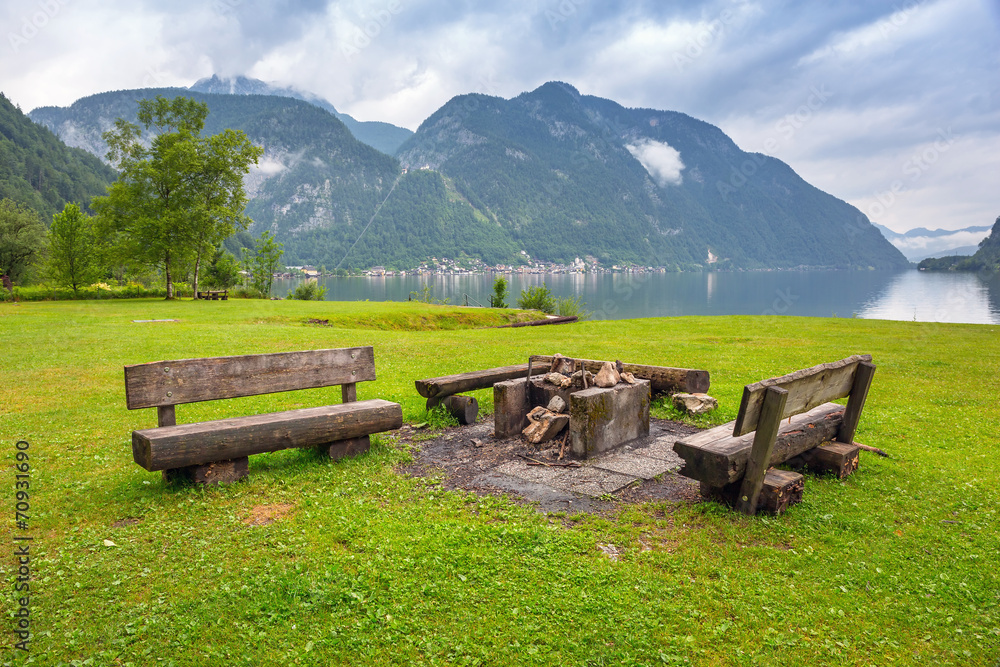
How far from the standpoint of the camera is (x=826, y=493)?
5.53 metres

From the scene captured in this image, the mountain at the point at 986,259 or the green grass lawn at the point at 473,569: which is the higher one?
the mountain at the point at 986,259

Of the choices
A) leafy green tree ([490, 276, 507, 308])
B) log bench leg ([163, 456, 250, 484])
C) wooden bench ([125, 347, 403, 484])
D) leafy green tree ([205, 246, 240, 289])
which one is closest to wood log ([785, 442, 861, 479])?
wooden bench ([125, 347, 403, 484])

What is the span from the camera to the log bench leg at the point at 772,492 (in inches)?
193

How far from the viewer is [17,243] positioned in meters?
55.4

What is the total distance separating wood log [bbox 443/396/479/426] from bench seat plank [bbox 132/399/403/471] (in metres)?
1.87

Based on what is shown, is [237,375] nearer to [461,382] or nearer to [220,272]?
[461,382]

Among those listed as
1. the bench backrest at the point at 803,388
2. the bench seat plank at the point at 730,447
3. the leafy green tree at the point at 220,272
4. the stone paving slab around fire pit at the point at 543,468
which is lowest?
the stone paving slab around fire pit at the point at 543,468

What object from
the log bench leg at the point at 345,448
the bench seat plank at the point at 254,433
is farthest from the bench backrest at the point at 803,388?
the log bench leg at the point at 345,448

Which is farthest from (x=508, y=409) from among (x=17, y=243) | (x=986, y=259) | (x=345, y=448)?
(x=986, y=259)

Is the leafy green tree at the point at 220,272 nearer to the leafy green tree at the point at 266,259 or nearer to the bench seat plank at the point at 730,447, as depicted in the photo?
the leafy green tree at the point at 266,259

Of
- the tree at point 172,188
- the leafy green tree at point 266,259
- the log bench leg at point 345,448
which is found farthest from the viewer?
the leafy green tree at point 266,259

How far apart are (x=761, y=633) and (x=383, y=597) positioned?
2.41 metres

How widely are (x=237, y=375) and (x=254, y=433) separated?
666 mm

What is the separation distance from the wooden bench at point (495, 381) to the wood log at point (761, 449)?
11.0ft
